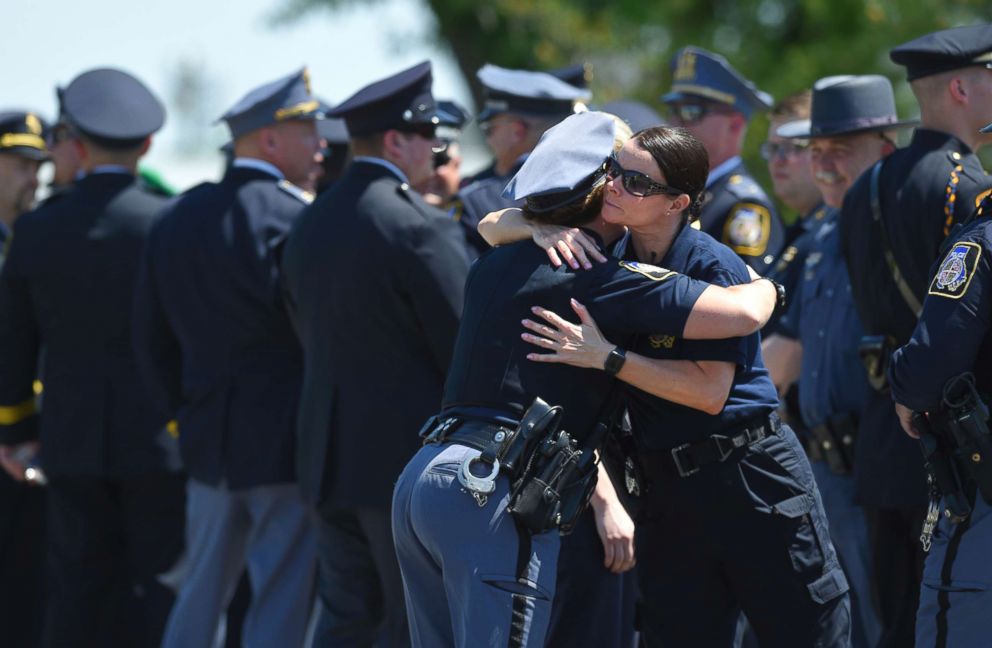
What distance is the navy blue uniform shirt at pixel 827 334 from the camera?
543cm

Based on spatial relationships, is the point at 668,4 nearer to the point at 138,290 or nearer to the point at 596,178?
the point at 138,290

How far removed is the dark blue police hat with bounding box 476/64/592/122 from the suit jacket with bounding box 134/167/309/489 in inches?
47.4

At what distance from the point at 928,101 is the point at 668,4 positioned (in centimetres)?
1203

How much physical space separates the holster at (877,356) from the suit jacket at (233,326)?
6.86 ft

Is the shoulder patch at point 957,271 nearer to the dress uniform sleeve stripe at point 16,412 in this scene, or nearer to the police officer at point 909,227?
the police officer at point 909,227

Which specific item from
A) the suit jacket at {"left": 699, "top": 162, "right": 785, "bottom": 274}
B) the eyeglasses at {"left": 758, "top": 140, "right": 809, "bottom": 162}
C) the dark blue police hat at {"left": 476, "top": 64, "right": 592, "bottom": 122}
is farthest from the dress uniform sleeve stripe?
the eyeglasses at {"left": 758, "top": 140, "right": 809, "bottom": 162}

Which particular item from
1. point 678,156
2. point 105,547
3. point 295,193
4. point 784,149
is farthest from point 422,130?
point 105,547

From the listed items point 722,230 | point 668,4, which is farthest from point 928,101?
point 668,4

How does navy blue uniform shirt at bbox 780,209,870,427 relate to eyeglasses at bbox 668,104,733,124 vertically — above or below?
below

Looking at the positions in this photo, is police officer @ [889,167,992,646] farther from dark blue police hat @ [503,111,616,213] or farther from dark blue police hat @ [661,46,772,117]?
dark blue police hat @ [661,46,772,117]

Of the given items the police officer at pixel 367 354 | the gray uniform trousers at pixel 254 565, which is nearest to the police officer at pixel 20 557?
the gray uniform trousers at pixel 254 565

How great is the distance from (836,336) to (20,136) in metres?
4.30

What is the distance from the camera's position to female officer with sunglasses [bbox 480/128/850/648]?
149 inches

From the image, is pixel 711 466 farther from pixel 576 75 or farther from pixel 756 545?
pixel 576 75
